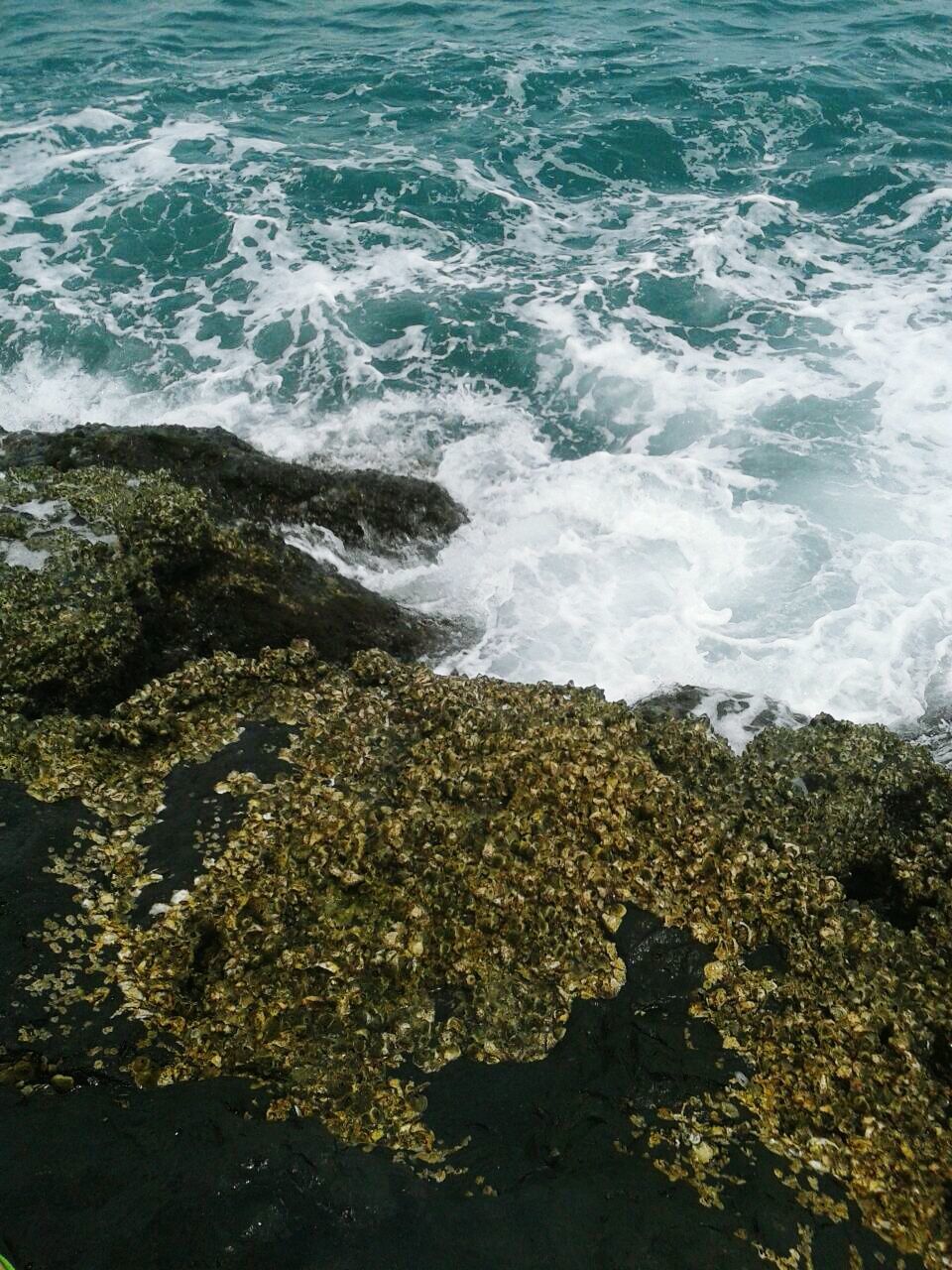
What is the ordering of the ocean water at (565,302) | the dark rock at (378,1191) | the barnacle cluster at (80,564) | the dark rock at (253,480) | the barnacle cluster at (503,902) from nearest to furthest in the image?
the dark rock at (378,1191)
the barnacle cluster at (503,902)
the barnacle cluster at (80,564)
the dark rock at (253,480)
the ocean water at (565,302)

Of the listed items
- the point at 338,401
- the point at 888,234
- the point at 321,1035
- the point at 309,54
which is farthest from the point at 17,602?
the point at 309,54

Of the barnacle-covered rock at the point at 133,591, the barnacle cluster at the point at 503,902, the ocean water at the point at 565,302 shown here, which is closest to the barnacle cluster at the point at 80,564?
the barnacle-covered rock at the point at 133,591

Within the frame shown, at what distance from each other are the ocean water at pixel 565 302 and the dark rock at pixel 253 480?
21.7 inches

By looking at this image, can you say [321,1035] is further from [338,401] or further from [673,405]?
[673,405]

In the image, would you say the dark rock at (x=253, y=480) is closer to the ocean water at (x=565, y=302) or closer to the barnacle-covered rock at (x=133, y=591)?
the ocean water at (x=565, y=302)

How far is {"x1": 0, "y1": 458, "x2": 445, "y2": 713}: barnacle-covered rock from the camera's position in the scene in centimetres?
837

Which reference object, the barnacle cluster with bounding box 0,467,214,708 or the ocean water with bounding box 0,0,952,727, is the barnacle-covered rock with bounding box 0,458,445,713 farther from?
the ocean water with bounding box 0,0,952,727

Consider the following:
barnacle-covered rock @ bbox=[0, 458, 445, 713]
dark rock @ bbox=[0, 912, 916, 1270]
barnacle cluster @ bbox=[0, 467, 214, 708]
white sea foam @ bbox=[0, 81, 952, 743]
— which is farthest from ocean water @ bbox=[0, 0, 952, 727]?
dark rock @ bbox=[0, 912, 916, 1270]

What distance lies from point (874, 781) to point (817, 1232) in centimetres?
414

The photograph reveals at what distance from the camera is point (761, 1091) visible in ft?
18.6

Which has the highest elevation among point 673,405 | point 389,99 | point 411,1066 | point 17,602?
point 389,99

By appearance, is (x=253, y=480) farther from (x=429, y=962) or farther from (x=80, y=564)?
(x=429, y=962)

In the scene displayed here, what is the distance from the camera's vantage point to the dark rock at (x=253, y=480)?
11.6 meters

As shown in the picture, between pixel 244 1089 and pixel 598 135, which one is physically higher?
pixel 598 135
